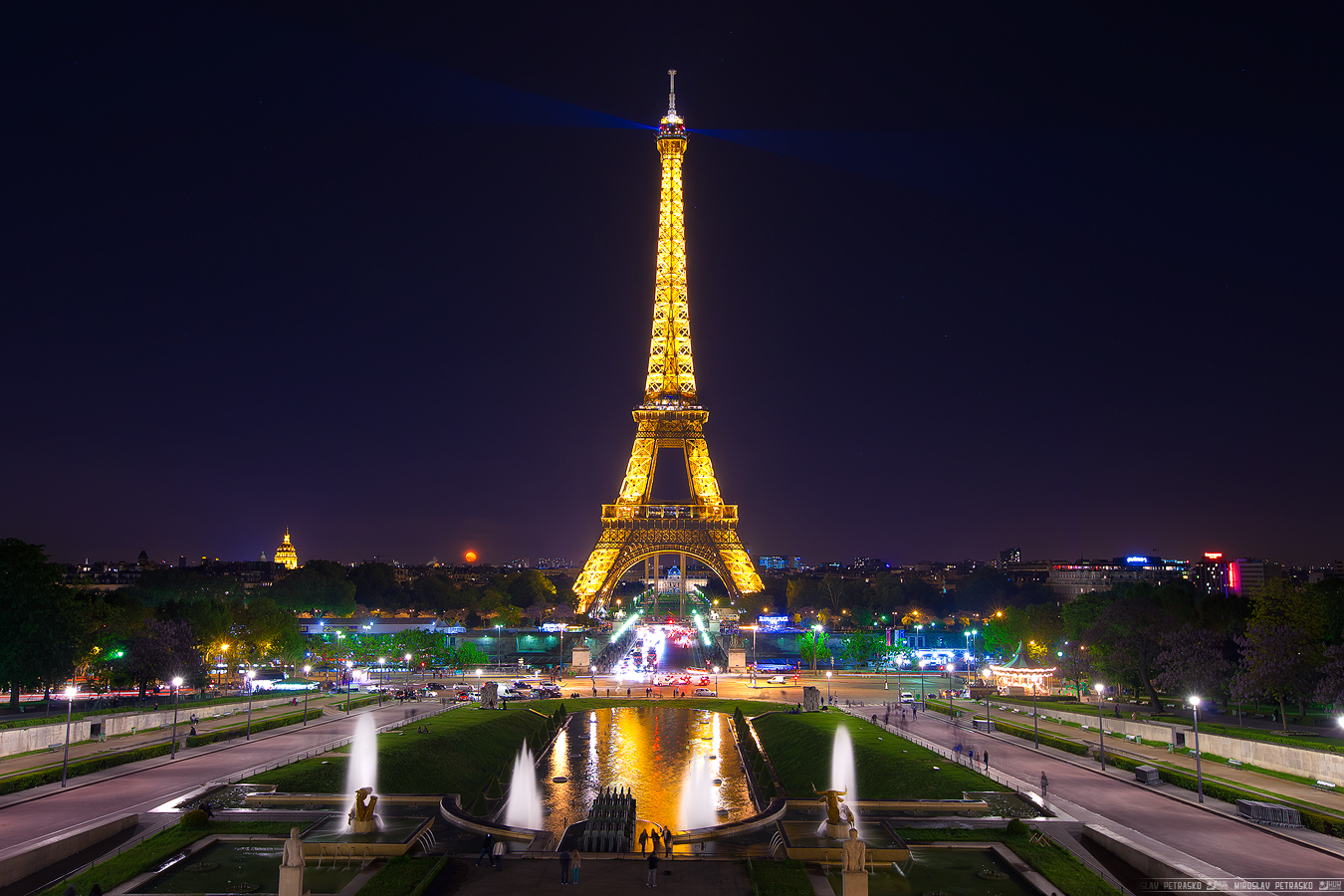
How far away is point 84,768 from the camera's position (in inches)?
1356

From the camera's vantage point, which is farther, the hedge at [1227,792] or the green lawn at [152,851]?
the hedge at [1227,792]

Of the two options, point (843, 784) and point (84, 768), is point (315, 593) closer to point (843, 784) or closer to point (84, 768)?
point (84, 768)

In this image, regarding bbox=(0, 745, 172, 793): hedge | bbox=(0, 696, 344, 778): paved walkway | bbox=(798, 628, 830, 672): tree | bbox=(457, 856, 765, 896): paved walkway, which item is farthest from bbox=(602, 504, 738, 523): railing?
bbox=(457, 856, 765, 896): paved walkway

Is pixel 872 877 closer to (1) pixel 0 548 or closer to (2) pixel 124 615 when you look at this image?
(1) pixel 0 548

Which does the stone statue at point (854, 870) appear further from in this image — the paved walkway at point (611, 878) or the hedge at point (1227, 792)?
the hedge at point (1227, 792)

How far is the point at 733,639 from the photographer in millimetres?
91312

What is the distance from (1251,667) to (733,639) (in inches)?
2141

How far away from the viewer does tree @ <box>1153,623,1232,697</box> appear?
148 ft

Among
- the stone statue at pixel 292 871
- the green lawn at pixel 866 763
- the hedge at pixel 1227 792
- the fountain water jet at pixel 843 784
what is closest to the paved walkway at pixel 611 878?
the fountain water jet at pixel 843 784

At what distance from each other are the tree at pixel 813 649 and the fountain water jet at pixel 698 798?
146ft

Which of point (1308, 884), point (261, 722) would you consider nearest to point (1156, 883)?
point (1308, 884)

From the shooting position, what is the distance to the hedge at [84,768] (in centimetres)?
3104

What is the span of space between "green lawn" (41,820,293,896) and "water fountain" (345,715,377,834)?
235 cm

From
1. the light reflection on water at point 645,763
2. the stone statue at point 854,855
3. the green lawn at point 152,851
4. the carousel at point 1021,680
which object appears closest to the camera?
the stone statue at point 854,855
